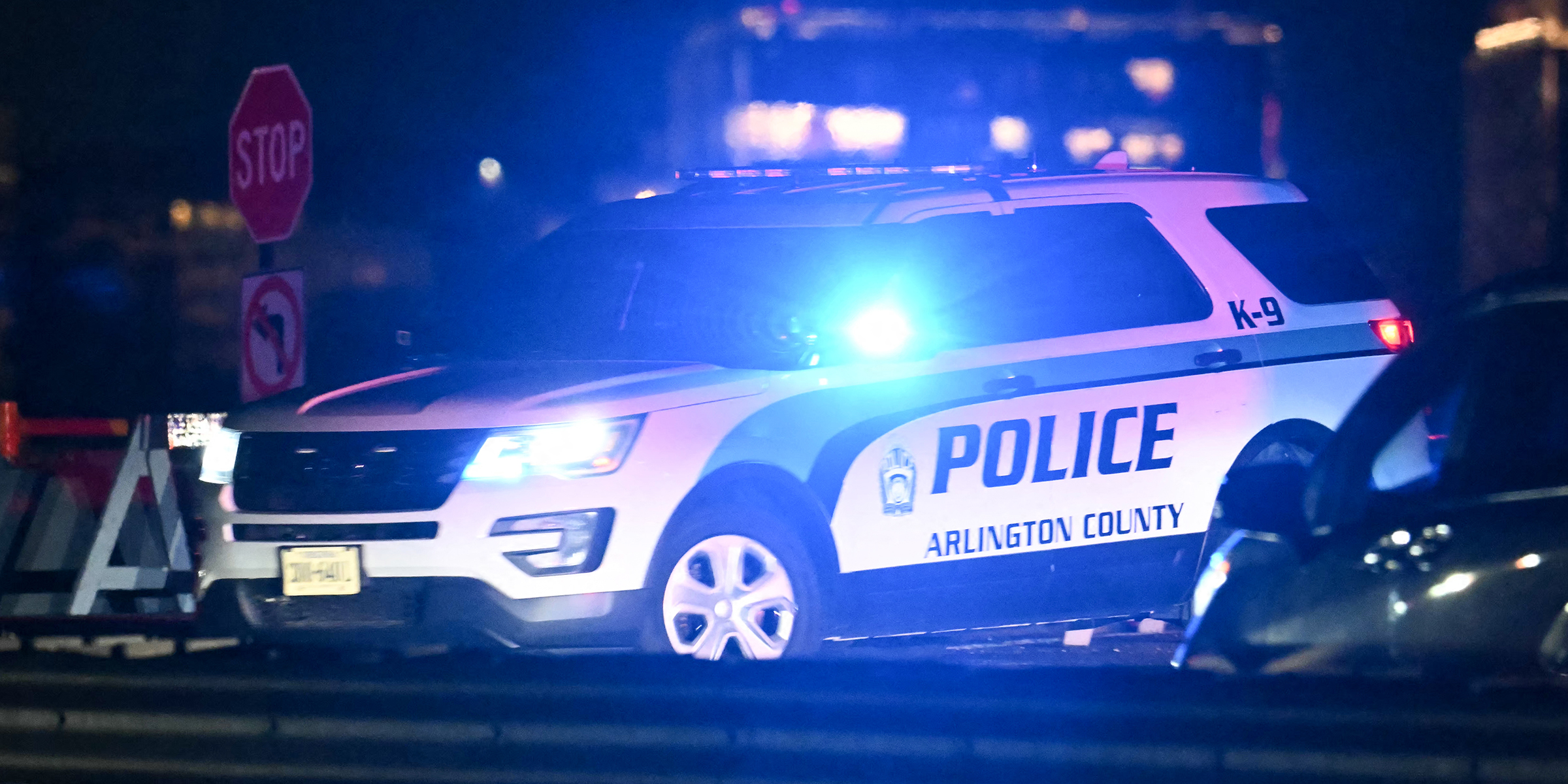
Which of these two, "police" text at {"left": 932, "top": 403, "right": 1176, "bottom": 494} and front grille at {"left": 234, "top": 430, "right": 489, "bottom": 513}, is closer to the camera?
front grille at {"left": 234, "top": 430, "right": 489, "bottom": 513}

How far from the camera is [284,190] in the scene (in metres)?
9.31

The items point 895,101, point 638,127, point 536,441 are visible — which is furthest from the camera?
point 638,127

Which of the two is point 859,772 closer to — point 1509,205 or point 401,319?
point 1509,205

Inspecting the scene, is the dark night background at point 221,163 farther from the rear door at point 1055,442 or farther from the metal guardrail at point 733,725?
the metal guardrail at point 733,725

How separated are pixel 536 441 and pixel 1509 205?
11325mm

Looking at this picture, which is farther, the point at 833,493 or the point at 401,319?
the point at 401,319

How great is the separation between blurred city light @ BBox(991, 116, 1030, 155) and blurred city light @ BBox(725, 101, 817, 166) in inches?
57.1

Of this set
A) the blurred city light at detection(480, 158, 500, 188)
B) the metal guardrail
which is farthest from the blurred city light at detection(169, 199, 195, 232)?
the metal guardrail

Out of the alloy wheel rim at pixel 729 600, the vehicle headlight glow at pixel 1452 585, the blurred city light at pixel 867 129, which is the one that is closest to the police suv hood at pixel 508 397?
the alloy wheel rim at pixel 729 600

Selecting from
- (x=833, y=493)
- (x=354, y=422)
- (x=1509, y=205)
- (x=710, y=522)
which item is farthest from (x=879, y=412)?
(x=1509, y=205)

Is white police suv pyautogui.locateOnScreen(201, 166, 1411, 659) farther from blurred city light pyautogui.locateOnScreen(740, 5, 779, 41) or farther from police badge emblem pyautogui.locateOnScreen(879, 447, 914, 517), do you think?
blurred city light pyautogui.locateOnScreen(740, 5, 779, 41)

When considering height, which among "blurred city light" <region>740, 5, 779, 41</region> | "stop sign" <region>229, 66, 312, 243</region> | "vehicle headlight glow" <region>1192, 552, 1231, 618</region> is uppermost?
"blurred city light" <region>740, 5, 779, 41</region>

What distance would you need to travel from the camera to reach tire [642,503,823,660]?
6.57m

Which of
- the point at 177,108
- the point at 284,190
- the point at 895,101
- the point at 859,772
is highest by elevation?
the point at 177,108
